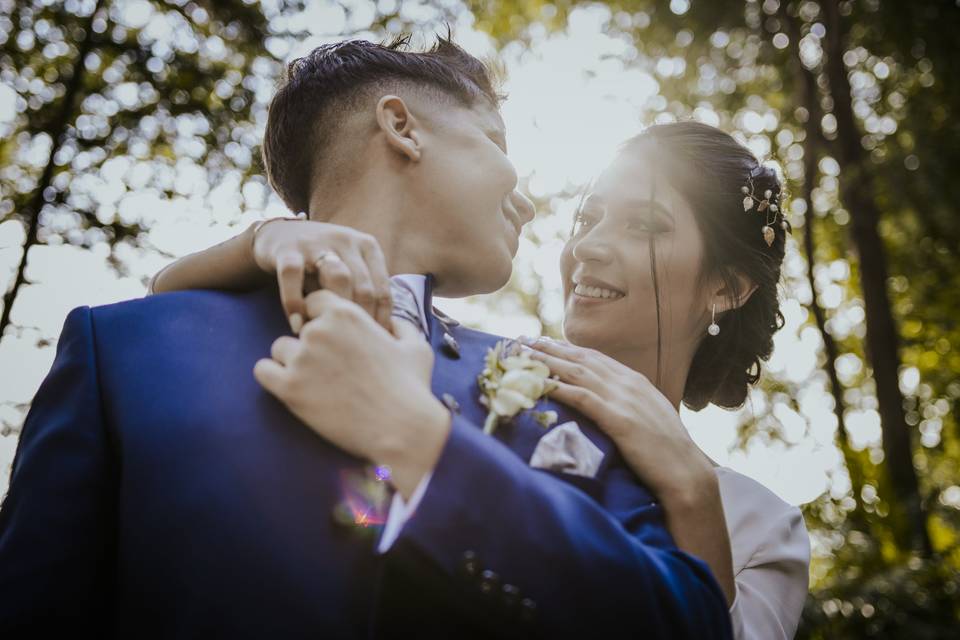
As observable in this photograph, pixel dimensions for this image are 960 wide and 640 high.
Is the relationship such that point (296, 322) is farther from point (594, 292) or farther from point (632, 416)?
point (594, 292)

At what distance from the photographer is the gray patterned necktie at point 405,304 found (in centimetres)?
170

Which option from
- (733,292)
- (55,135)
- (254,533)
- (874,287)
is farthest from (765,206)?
(874,287)

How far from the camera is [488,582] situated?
4.00 ft

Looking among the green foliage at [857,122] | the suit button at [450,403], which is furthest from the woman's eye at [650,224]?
the green foliage at [857,122]

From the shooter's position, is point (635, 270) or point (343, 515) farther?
point (635, 270)

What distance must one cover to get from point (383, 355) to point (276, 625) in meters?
0.49

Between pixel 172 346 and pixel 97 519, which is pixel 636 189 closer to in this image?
pixel 172 346

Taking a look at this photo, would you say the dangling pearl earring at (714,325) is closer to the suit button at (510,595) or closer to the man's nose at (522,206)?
the man's nose at (522,206)

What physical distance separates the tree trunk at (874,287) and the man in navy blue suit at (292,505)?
8.03m

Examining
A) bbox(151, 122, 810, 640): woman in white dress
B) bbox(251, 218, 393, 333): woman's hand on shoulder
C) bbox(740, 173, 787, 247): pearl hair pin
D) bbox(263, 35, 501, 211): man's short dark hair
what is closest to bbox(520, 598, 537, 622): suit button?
bbox(251, 218, 393, 333): woman's hand on shoulder

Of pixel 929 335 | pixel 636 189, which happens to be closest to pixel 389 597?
pixel 636 189

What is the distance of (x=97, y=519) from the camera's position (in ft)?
4.91

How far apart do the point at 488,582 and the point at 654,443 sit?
793 millimetres

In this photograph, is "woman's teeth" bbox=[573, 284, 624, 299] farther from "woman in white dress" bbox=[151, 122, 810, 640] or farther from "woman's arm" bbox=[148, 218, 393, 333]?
"woman's arm" bbox=[148, 218, 393, 333]
